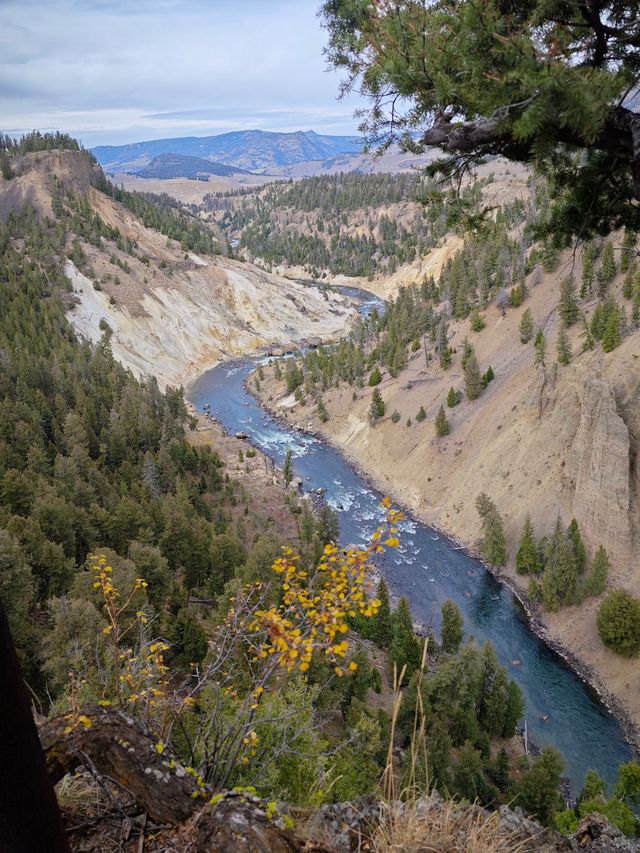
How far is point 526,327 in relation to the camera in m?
49.5

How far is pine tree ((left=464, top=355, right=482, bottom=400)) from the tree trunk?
4922cm

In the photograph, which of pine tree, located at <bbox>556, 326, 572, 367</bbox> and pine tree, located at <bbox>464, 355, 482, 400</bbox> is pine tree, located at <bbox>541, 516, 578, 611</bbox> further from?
pine tree, located at <bbox>464, 355, 482, 400</bbox>

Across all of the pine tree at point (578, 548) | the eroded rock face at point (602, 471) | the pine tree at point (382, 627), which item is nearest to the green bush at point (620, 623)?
the pine tree at point (578, 548)

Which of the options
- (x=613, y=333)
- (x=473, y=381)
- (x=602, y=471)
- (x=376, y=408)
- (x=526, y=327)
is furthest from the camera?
(x=376, y=408)

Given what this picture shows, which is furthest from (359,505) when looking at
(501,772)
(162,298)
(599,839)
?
(162,298)

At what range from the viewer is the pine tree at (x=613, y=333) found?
121ft

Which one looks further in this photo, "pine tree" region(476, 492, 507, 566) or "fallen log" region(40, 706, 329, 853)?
"pine tree" region(476, 492, 507, 566)

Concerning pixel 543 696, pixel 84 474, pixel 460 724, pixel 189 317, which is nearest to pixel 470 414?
pixel 543 696

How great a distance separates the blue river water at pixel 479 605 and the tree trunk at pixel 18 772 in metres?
7.99

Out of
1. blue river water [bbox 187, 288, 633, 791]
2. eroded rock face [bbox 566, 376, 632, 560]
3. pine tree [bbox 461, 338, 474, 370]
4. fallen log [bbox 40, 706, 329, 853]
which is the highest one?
fallen log [bbox 40, 706, 329, 853]

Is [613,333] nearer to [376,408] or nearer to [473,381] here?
[473,381]

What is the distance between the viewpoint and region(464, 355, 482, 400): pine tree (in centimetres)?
4906

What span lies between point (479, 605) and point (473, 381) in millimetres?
22188

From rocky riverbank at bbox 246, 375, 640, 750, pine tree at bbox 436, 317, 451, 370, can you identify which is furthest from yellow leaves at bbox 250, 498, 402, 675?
pine tree at bbox 436, 317, 451, 370
